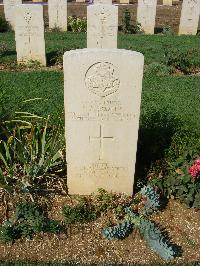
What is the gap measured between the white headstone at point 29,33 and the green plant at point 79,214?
21.5 ft

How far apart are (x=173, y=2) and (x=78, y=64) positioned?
20.1 metres

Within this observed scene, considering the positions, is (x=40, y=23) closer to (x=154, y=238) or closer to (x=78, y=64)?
(x=78, y=64)

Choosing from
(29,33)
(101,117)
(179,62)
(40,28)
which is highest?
(40,28)

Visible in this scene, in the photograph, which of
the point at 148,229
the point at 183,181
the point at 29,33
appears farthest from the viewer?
the point at 29,33

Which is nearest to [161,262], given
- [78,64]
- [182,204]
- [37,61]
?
[182,204]

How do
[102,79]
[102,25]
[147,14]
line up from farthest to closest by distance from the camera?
1. [147,14]
2. [102,25]
3. [102,79]

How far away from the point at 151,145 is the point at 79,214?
161 centimetres

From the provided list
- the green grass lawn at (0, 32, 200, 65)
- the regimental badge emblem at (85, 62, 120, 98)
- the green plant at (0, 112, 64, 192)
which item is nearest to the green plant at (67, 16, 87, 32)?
the green grass lawn at (0, 32, 200, 65)

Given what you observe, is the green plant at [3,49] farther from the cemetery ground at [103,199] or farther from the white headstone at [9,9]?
the white headstone at [9,9]

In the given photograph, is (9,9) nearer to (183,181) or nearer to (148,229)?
(183,181)

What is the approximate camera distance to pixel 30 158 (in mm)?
4812

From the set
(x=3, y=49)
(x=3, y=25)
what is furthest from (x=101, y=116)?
(x=3, y=25)

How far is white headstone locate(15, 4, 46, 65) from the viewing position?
9.58m

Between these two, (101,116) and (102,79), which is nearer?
(102,79)
